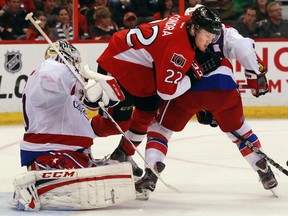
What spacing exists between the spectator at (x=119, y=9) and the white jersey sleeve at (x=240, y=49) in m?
3.14

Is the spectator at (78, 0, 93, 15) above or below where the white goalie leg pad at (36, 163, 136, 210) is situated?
below

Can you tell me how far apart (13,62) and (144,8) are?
1180 mm

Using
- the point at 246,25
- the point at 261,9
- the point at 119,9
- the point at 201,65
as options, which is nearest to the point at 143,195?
the point at 201,65

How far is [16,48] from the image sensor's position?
7406 mm

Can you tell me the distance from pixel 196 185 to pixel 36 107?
113 cm

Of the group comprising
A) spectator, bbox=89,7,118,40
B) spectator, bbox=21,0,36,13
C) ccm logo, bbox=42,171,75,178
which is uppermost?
ccm logo, bbox=42,171,75,178

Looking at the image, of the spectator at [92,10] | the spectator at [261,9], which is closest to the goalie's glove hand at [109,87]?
the spectator at [92,10]

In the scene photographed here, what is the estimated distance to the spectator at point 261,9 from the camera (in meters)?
7.88

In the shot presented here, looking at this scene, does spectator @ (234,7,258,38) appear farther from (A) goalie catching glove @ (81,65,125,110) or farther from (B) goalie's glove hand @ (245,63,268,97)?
(A) goalie catching glove @ (81,65,125,110)

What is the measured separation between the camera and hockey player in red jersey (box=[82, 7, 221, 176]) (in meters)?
4.39

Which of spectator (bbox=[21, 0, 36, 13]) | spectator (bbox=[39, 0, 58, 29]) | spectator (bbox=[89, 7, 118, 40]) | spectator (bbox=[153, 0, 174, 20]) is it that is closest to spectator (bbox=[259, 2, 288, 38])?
spectator (bbox=[153, 0, 174, 20])

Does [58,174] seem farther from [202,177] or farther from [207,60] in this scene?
[202,177]

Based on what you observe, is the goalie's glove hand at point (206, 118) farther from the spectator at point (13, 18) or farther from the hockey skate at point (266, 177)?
the spectator at point (13, 18)

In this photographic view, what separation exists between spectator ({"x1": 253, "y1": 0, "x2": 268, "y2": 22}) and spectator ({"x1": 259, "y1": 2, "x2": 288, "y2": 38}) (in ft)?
0.10
